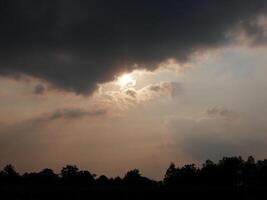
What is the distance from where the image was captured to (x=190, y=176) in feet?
417

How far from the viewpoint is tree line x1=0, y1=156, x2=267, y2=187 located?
122 meters

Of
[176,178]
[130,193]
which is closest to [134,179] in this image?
[176,178]

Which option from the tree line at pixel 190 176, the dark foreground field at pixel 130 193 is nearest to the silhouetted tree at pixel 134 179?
the tree line at pixel 190 176

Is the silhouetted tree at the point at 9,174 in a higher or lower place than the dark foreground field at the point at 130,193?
higher

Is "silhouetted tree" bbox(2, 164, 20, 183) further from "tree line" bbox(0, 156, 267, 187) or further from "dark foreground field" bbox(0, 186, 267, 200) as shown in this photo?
"dark foreground field" bbox(0, 186, 267, 200)

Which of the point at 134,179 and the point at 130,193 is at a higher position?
the point at 134,179

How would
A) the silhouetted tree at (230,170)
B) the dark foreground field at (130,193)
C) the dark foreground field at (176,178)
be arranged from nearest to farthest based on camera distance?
the dark foreground field at (130,193)
the dark foreground field at (176,178)
the silhouetted tree at (230,170)

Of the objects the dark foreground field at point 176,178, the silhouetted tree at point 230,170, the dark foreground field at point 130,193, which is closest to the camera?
the dark foreground field at point 130,193

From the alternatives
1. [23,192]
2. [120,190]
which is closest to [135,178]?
[120,190]

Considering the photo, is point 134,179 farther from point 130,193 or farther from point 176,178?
point 130,193

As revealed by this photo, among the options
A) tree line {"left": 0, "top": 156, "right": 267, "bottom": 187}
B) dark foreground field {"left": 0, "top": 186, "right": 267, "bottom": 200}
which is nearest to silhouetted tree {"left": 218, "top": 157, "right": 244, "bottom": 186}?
tree line {"left": 0, "top": 156, "right": 267, "bottom": 187}

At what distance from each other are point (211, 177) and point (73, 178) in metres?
35.7

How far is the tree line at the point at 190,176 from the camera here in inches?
4793

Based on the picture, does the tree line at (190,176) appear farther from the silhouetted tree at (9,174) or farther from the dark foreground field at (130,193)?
the dark foreground field at (130,193)
